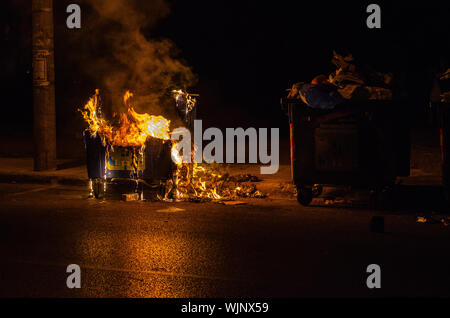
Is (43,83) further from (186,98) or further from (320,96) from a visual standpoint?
(320,96)

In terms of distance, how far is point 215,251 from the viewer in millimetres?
6418

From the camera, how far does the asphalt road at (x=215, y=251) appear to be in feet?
17.1

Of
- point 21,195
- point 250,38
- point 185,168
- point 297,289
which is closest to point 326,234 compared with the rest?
point 297,289

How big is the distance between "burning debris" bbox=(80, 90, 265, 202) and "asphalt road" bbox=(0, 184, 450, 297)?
607 millimetres

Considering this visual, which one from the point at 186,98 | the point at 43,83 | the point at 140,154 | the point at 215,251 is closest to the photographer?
the point at 215,251

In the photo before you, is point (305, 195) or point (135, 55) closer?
point (305, 195)

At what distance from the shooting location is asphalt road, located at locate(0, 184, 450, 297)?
17.1 feet

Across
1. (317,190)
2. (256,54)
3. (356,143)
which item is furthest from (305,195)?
(256,54)

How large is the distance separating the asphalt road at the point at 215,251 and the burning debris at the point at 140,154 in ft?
1.99

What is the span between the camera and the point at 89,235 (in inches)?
283

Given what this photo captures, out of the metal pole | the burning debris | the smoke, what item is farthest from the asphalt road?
the smoke

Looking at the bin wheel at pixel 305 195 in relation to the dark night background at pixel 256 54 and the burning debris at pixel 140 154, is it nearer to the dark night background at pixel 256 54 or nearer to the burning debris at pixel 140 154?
the burning debris at pixel 140 154

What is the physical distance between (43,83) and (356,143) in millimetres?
6680

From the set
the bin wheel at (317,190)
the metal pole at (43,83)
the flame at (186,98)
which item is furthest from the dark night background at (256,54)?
the bin wheel at (317,190)
